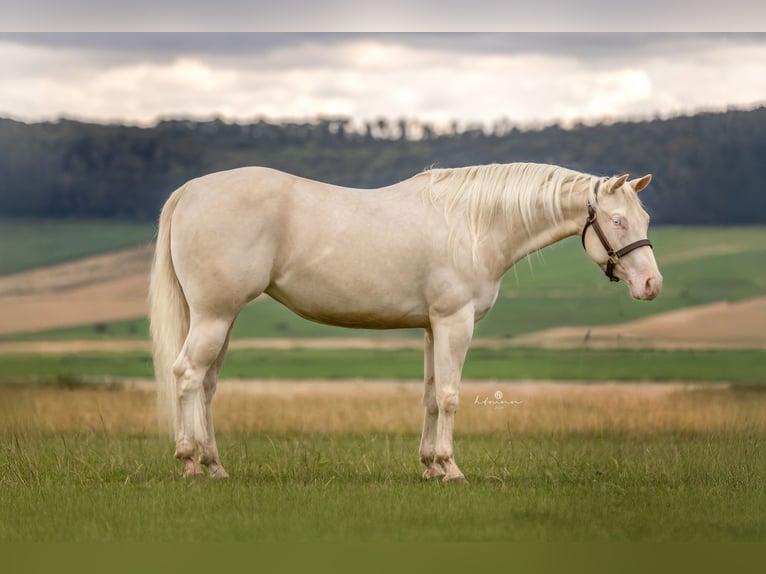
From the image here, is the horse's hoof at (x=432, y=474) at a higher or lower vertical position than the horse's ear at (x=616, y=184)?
lower

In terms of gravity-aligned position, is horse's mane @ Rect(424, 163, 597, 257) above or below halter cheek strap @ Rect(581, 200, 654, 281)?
above

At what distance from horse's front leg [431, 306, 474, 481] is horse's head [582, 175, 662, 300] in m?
1.17

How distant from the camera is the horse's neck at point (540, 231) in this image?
23.7 feet

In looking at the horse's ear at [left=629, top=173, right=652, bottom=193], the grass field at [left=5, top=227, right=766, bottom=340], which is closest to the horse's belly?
the horse's ear at [left=629, top=173, right=652, bottom=193]

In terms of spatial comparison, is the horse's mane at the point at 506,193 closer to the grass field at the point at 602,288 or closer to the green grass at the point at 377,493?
the green grass at the point at 377,493

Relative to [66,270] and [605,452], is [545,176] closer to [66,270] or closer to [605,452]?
[605,452]

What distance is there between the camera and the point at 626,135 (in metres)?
14.0

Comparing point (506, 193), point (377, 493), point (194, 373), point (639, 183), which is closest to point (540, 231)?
point (506, 193)

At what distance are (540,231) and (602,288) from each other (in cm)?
766

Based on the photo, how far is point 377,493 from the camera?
21.2 ft

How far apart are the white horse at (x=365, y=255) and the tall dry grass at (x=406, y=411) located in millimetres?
2802

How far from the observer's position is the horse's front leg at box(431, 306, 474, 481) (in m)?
6.98

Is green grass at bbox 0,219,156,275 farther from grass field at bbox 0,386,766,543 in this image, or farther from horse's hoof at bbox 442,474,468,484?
horse's hoof at bbox 442,474,468,484

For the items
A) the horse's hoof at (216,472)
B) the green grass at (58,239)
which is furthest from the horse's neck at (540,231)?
the green grass at (58,239)
